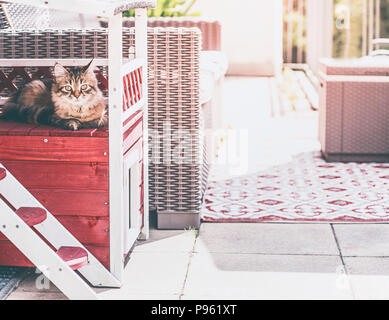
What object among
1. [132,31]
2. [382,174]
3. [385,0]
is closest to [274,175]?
[382,174]

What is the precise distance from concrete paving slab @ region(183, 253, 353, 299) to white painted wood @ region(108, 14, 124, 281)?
296 millimetres

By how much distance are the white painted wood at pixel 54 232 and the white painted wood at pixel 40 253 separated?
0.26m

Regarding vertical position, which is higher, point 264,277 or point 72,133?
point 72,133

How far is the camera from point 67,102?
8.83 feet

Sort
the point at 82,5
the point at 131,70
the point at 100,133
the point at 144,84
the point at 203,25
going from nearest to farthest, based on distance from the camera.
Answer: the point at 82,5, the point at 100,133, the point at 131,70, the point at 144,84, the point at 203,25

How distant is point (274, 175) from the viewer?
437cm

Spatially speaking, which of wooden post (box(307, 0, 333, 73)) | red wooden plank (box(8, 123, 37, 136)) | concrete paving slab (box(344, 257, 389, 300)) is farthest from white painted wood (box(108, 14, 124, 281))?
wooden post (box(307, 0, 333, 73))

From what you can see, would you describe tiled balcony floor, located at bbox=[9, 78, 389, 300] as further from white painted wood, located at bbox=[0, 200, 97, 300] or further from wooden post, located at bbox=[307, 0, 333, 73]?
wooden post, located at bbox=[307, 0, 333, 73]

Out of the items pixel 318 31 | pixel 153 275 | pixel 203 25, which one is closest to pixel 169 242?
pixel 153 275

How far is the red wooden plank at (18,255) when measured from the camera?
2.65 meters

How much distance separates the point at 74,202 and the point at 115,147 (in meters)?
0.28

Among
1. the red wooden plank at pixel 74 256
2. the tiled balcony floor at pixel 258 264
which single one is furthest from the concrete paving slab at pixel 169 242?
the red wooden plank at pixel 74 256

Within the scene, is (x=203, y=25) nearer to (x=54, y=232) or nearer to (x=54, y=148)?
(x=54, y=148)

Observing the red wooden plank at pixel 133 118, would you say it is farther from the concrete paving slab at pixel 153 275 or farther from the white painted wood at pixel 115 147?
the concrete paving slab at pixel 153 275
